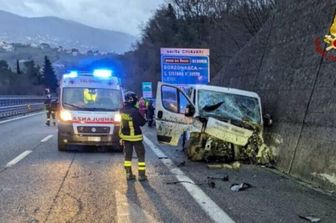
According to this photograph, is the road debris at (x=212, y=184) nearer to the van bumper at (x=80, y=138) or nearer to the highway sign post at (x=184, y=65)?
the van bumper at (x=80, y=138)

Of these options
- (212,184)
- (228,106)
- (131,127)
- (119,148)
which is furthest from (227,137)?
(119,148)

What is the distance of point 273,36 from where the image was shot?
14852 mm

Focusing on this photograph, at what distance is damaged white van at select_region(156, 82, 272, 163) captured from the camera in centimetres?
1111

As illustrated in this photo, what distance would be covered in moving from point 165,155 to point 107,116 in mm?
2211

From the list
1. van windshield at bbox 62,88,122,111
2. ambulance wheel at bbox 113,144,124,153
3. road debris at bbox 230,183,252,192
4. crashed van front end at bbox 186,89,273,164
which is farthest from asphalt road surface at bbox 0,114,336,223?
van windshield at bbox 62,88,122,111

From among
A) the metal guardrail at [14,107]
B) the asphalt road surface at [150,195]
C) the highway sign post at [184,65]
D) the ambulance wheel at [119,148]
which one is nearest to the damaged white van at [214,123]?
the asphalt road surface at [150,195]

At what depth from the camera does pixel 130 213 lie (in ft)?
20.7

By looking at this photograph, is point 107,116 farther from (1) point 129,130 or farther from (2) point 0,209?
(2) point 0,209

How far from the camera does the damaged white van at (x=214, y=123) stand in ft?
36.4

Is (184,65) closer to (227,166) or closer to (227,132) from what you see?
(227,132)

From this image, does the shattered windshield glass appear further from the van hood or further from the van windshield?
the van windshield

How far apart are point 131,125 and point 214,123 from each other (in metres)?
2.32

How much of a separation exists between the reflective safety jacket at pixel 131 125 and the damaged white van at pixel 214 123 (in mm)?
2072

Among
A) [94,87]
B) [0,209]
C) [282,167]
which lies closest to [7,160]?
[94,87]
